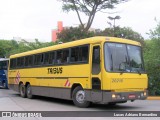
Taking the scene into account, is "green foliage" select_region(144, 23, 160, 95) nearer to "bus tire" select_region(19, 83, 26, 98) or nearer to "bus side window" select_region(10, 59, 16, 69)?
"bus tire" select_region(19, 83, 26, 98)

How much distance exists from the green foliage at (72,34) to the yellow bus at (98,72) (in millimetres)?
20987

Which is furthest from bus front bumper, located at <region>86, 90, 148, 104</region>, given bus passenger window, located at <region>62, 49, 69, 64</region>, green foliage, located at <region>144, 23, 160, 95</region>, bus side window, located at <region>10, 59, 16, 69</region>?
bus side window, located at <region>10, 59, 16, 69</region>

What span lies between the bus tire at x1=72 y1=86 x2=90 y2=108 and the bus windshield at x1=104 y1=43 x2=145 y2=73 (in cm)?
201

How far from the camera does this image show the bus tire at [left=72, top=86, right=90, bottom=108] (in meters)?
15.6

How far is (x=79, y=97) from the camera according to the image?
15922 millimetres

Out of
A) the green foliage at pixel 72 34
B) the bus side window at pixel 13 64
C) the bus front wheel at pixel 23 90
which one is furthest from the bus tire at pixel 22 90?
the green foliage at pixel 72 34

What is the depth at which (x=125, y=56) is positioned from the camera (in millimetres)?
15078

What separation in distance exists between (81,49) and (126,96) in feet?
10.0

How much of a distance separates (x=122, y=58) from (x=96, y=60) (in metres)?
1.12

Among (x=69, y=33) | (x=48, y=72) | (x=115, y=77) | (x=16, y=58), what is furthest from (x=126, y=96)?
(x=69, y=33)

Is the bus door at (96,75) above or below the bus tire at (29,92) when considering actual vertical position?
above

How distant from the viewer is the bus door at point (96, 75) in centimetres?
1445

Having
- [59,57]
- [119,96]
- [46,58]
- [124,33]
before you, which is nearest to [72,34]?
[124,33]

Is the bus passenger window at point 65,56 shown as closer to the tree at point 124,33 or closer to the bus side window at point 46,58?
the bus side window at point 46,58
